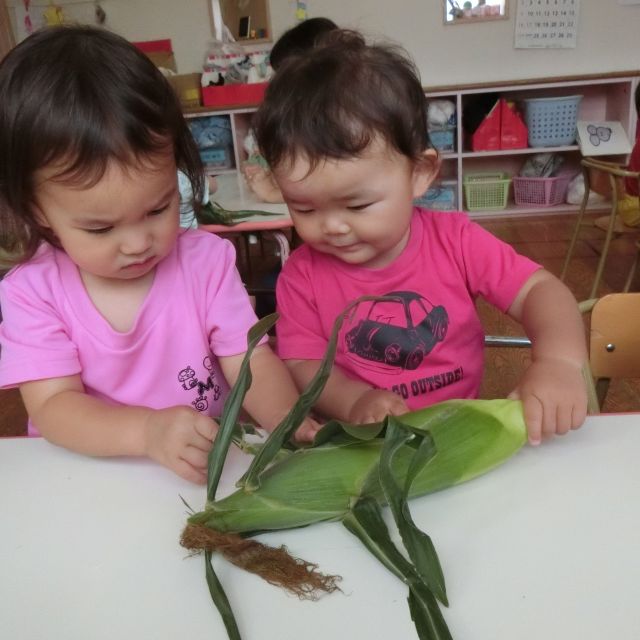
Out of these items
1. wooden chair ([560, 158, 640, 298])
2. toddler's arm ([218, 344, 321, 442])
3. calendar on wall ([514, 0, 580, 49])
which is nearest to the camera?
toddler's arm ([218, 344, 321, 442])

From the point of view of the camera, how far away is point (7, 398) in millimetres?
2328

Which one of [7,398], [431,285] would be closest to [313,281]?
[431,285]

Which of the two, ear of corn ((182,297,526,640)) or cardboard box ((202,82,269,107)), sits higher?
cardboard box ((202,82,269,107))

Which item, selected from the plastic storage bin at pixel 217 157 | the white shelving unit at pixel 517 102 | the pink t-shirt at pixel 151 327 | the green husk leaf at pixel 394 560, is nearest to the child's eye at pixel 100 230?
the pink t-shirt at pixel 151 327

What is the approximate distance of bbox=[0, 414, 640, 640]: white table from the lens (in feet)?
1.33

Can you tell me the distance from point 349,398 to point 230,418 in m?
0.29

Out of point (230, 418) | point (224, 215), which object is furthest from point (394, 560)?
point (224, 215)

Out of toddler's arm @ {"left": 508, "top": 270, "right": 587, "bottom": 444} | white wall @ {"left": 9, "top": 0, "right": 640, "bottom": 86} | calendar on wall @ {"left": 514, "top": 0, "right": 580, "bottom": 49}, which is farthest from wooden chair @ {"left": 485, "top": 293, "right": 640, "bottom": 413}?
calendar on wall @ {"left": 514, "top": 0, "right": 580, "bottom": 49}

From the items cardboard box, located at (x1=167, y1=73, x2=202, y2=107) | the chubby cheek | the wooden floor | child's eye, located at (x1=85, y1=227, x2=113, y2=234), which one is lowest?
the wooden floor

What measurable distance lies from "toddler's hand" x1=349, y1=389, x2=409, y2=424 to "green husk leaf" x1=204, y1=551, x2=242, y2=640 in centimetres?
22

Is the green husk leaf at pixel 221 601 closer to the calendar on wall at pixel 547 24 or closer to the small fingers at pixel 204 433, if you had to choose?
the small fingers at pixel 204 433

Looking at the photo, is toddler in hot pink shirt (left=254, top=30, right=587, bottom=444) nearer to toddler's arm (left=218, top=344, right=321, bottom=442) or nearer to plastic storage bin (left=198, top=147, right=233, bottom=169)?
toddler's arm (left=218, top=344, right=321, bottom=442)

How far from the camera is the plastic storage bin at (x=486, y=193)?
4.03 metres

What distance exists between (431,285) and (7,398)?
193 centimetres
